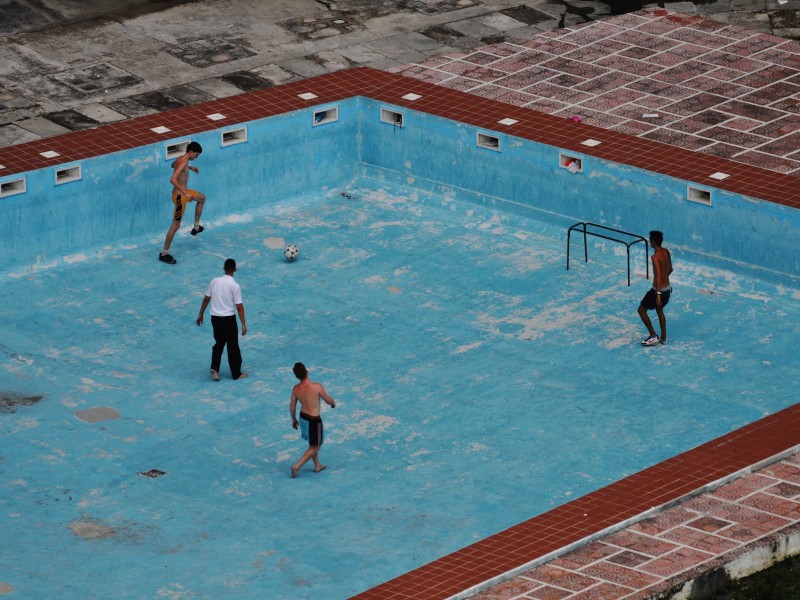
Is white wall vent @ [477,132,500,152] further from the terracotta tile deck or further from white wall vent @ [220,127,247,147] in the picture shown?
white wall vent @ [220,127,247,147]

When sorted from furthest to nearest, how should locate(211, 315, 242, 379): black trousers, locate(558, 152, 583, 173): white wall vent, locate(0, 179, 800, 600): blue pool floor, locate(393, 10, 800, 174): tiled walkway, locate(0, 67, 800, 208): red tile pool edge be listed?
locate(393, 10, 800, 174): tiled walkway
locate(558, 152, 583, 173): white wall vent
locate(0, 67, 800, 208): red tile pool edge
locate(211, 315, 242, 379): black trousers
locate(0, 179, 800, 600): blue pool floor

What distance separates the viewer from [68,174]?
24172 millimetres

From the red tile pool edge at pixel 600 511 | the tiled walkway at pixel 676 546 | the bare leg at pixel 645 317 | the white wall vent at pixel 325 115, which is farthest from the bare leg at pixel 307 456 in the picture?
the white wall vent at pixel 325 115

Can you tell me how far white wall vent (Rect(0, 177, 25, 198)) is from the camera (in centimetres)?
2358

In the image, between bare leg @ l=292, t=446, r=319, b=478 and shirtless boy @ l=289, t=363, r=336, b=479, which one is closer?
shirtless boy @ l=289, t=363, r=336, b=479

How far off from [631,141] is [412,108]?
120 inches

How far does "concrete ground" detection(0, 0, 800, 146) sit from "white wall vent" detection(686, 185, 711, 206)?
5743mm

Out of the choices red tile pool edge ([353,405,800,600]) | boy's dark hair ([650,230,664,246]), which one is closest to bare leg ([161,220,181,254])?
boy's dark hair ([650,230,664,246])

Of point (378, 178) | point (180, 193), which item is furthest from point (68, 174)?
point (378, 178)

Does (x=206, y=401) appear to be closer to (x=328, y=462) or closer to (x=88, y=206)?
(x=328, y=462)

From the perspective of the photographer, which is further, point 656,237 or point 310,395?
point 656,237

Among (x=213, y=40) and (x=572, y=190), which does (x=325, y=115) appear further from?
(x=572, y=190)

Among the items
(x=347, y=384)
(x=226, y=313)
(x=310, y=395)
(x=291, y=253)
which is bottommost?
(x=347, y=384)

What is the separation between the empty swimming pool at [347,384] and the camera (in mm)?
18125
